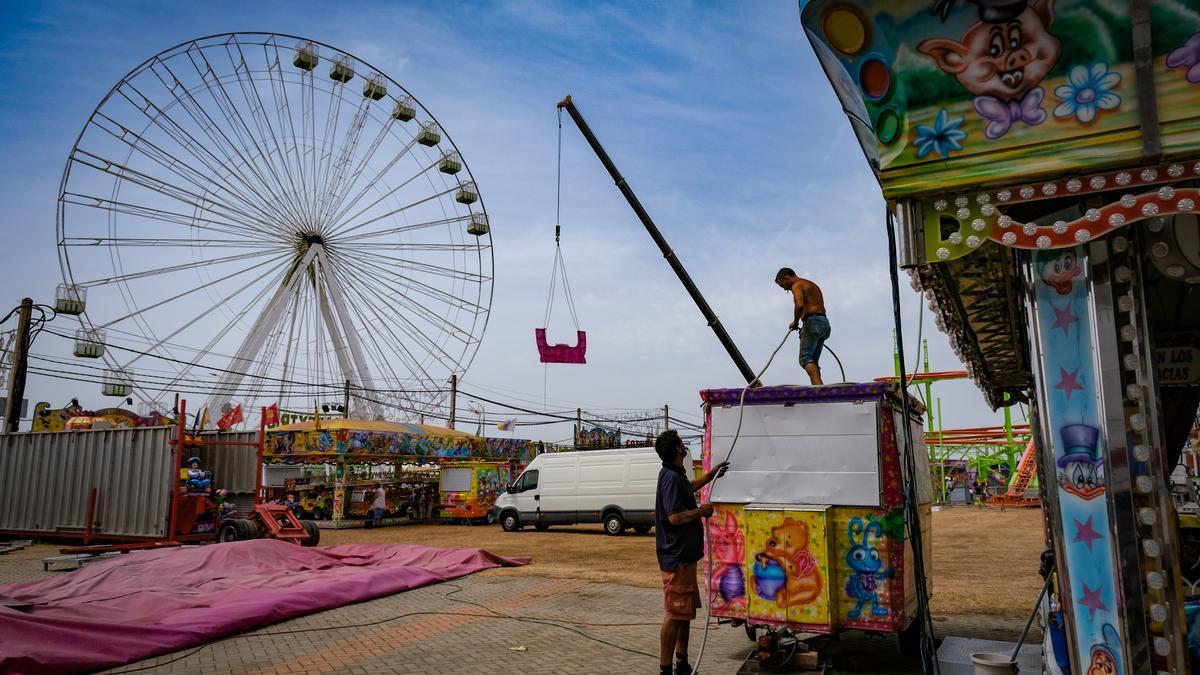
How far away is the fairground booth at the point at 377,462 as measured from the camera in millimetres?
24781

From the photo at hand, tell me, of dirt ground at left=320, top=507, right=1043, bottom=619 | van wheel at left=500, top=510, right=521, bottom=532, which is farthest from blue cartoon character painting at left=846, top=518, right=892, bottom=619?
van wheel at left=500, top=510, right=521, bottom=532

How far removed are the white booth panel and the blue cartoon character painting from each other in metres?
0.20

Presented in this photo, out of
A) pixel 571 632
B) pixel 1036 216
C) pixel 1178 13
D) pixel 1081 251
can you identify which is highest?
pixel 1178 13

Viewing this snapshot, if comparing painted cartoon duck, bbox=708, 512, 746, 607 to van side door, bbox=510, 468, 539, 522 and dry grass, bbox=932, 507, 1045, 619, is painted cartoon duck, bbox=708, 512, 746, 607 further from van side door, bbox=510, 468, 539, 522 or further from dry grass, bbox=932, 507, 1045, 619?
van side door, bbox=510, 468, 539, 522

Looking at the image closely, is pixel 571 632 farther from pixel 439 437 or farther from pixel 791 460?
pixel 439 437

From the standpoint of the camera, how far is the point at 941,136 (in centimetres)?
360

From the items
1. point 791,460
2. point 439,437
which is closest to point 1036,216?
point 791,460

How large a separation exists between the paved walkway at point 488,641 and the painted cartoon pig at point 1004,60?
4.37 m

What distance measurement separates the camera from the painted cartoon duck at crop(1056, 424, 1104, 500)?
318 centimetres

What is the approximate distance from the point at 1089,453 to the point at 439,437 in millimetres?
26634

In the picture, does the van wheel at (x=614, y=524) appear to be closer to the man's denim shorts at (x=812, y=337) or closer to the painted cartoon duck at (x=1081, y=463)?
the man's denim shorts at (x=812, y=337)

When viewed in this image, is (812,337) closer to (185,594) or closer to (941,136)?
(941,136)

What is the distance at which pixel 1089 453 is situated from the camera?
3209 millimetres

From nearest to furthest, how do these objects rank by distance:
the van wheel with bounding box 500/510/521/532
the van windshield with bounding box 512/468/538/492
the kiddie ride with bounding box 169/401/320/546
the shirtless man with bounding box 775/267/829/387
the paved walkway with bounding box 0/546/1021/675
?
the paved walkway with bounding box 0/546/1021/675 → the shirtless man with bounding box 775/267/829/387 → the kiddie ride with bounding box 169/401/320/546 → the van windshield with bounding box 512/468/538/492 → the van wheel with bounding box 500/510/521/532
